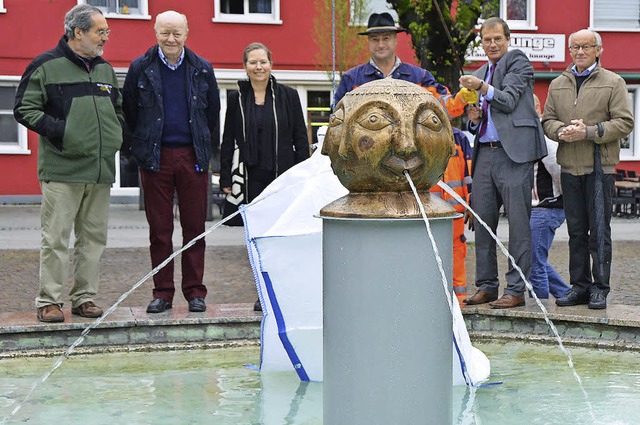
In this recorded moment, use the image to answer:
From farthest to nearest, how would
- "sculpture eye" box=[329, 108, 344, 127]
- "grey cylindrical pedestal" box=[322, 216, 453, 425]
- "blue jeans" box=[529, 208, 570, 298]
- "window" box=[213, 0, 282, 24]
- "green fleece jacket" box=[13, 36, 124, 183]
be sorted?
1. "window" box=[213, 0, 282, 24]
2. "blue jeans" box=[529, 208, 570, 298]
3. "green fleece jacket" box=[13, 36, 124, 183]
4. "sculpture eye" box=[329, 108, 344, 127]
5. "grey cylindrical pedestal" box=[322, 216, 453, 425]

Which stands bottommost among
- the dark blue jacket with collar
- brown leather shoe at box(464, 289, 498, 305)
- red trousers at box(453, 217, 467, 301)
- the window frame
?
brown leather shoe at box(464, 289, 498, 305)

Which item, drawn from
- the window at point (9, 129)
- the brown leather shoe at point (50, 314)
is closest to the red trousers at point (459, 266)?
the brown leather shoe at point (50, 314)

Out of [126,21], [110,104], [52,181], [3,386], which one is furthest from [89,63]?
[126,21]

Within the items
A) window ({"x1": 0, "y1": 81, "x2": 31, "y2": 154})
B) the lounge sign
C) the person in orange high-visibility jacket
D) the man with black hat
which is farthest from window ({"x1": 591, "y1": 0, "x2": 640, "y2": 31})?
the man with black hat

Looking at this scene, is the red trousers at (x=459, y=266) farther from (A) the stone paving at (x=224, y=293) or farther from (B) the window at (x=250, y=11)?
(B) the window at (x=250, y=11)

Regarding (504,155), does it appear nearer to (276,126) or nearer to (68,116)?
(276,126)

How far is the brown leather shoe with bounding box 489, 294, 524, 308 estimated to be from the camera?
7141 millimetres

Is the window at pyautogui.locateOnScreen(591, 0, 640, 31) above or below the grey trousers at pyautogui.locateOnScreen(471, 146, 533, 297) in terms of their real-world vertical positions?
above

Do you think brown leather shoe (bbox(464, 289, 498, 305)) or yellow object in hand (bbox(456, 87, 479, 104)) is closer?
yellow object in hand (bbox(456, 87, 479, 104))

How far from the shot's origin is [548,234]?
8.15 m

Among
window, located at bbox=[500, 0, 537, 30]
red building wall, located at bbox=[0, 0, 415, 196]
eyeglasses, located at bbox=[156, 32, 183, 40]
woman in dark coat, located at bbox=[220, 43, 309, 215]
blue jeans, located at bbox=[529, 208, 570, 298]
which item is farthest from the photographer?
window, located at bbox=[500, 0, 537, 30]

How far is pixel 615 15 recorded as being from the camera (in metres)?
29.9

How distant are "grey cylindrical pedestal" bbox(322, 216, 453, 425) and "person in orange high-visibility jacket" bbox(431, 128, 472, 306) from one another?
382 centimetres

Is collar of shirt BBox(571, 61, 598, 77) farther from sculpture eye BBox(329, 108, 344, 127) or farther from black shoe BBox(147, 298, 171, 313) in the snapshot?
sculpture eye BBox(329, 108, 344, 127)
